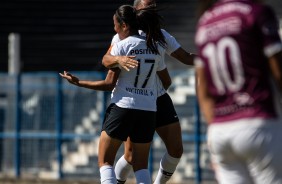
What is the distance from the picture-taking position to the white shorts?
4.72 m

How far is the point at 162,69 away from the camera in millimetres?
8797

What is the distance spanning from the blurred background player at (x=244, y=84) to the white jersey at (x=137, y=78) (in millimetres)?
3120

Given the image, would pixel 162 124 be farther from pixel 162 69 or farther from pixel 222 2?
pixel 222 2

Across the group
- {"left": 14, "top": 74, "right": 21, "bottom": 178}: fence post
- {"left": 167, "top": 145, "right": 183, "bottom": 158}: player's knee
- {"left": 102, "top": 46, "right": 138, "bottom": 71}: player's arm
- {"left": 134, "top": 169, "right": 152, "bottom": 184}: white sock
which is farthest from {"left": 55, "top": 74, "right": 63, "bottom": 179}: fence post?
{"left": 102, "top": 46, "right": 138, "bottom": 71}: player's arm

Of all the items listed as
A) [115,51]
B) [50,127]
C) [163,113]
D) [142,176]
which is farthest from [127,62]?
[50,127]

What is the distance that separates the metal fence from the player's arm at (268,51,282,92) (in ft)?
36.5

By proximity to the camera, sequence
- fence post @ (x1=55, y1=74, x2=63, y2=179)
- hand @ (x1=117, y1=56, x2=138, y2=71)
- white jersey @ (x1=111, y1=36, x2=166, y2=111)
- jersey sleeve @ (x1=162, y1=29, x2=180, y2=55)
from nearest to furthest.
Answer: hand @ (x1=117, y1=56, x2=138, y2=71) < white jersey @ (x1=111, y1=36, x2=166, y2=111) < jersey sleeve @ (x1=162, y1=29, x2=180, y2=55) < fence post @ (x1=55, y1=74, x2=63, y2=179)

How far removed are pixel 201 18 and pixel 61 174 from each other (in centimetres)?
1219

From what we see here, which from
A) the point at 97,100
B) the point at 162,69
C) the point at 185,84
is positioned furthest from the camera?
the point at 97,100

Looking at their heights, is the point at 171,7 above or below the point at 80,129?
above

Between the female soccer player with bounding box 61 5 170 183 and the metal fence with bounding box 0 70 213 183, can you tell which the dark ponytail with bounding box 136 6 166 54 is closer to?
the female soccer player with bounding box 61 5 170 183

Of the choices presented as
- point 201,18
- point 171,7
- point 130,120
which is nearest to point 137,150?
point 130,120

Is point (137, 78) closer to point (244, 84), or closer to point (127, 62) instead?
point (127, 62)

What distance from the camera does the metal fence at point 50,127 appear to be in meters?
16.9
